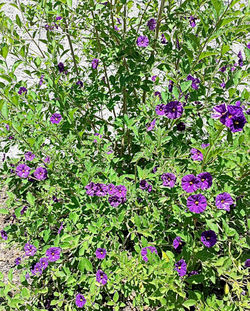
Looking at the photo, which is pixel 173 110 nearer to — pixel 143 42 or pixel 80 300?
pixel 143 42

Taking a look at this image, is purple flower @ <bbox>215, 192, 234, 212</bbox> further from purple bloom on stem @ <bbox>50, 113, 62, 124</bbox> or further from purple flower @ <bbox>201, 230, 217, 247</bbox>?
purple bloom on stem @ <bbox>50, 113, 62, 124</bbox>

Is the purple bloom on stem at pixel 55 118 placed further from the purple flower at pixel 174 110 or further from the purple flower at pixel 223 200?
the purple flower at pixel 223 200

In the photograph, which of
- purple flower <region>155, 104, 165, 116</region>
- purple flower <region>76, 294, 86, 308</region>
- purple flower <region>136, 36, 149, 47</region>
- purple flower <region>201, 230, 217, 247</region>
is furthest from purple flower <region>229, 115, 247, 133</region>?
purple flower <region>76, 294, 86, 308</region>

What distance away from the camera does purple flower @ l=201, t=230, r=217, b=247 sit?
1.96 m

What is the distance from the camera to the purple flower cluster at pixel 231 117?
155 cm

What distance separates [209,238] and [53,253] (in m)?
1.03

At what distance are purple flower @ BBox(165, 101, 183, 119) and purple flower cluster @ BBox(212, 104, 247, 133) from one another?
0.99 ft

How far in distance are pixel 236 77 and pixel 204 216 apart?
2.70ft

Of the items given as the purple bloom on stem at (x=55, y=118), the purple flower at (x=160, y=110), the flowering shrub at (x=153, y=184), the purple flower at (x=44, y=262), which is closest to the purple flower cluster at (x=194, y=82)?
the flowering shrub at (x=153, y=184)

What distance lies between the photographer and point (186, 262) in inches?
84.1

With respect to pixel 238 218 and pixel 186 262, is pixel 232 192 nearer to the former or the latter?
pixel 238 218

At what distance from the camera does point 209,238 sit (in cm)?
198

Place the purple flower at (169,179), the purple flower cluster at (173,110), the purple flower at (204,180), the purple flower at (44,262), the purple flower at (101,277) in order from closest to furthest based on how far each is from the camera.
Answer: the purple flower at (204,180) → the purple flower cluster at (173,110) → the purple flower at (169,179) → the purple flower at (101,277) → the purple flower at (44,262)

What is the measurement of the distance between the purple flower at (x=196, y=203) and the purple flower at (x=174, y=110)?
472 millimetres
